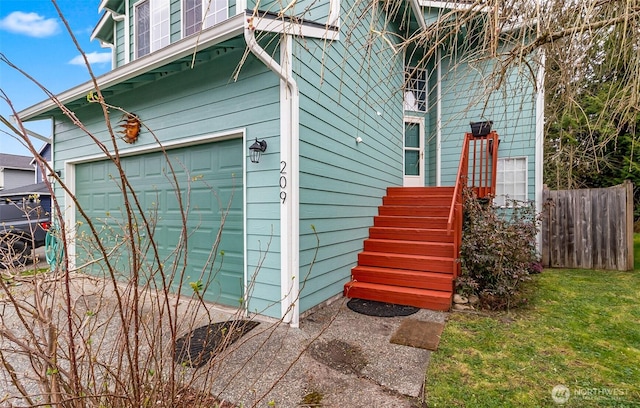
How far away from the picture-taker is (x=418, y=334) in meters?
3.31

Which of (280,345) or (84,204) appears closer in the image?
(280,345)

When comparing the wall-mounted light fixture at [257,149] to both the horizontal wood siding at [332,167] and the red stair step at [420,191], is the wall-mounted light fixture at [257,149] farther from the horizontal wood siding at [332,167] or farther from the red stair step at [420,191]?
the red stair step at [420,191]

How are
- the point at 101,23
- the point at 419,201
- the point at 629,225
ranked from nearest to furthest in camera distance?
the point at 629,225 → the point at 419,201 → the point at 101,23

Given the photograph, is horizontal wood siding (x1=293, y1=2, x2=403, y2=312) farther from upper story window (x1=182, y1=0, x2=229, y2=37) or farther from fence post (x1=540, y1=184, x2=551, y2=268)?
fence post (x1=540, y1=184, x2=551, y2=268)

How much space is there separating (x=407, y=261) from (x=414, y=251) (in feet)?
0.78

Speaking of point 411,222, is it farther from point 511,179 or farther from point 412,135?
point 412,135

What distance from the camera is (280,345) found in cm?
301

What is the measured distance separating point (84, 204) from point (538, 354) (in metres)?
6.93

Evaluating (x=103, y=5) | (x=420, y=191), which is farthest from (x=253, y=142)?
(x=103, y=5)

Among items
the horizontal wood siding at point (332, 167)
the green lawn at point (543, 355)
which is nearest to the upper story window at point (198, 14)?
the horizontal wood siding at point (332, 167)

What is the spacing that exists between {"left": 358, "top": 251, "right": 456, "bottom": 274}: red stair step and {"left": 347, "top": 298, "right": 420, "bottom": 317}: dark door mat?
0.66 m

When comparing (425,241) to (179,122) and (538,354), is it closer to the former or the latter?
(538,354)

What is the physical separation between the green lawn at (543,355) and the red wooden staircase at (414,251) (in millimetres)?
562

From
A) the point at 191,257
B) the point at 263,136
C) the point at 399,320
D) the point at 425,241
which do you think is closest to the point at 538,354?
the point at 399,320
